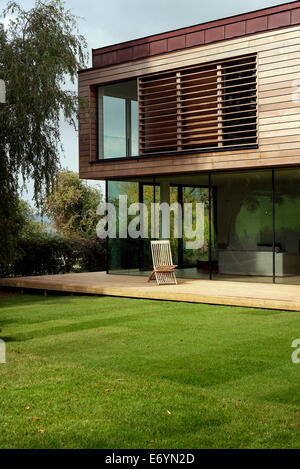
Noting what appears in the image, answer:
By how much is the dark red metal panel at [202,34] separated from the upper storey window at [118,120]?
700 millimetres

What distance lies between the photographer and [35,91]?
40.4 ft

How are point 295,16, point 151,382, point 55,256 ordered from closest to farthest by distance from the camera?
1. point 151,382
2. point 295,16
3. point 55,256

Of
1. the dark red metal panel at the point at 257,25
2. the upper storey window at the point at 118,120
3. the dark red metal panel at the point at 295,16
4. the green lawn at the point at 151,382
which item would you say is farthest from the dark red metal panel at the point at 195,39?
the green lawn at the point at 151,382

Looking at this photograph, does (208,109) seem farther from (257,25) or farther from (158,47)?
(158,47)

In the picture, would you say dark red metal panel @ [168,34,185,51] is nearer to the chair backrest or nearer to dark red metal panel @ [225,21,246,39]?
dark red metal panel @ [225,21,246,39]

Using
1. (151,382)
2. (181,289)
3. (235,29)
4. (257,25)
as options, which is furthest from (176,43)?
(151,382)

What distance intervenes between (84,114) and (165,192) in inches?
117

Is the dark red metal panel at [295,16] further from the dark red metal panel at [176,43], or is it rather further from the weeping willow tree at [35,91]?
the weeping willow tree at [35,91]

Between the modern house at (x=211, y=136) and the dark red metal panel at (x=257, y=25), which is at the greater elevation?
the dark red metal panel at (x=257, y=25)

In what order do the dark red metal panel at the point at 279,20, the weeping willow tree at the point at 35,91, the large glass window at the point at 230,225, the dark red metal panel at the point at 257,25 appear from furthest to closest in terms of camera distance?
the large glass window at the point at 230,225 < the dark red metal panel at the point at 257,25 < the weeping willow tree at the point at 35,91 < the dark red metal panel at the point at 279,20

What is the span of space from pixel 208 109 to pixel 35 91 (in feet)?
12.3

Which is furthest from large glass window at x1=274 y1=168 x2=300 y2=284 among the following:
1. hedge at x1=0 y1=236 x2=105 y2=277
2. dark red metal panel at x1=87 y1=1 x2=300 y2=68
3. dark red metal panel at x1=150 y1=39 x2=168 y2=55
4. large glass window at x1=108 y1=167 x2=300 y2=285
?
hedge at x1=0 y1=236 x2=105 y2=277

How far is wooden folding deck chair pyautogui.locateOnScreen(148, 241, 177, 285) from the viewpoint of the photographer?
516 inches

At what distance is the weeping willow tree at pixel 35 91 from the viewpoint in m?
12.3
